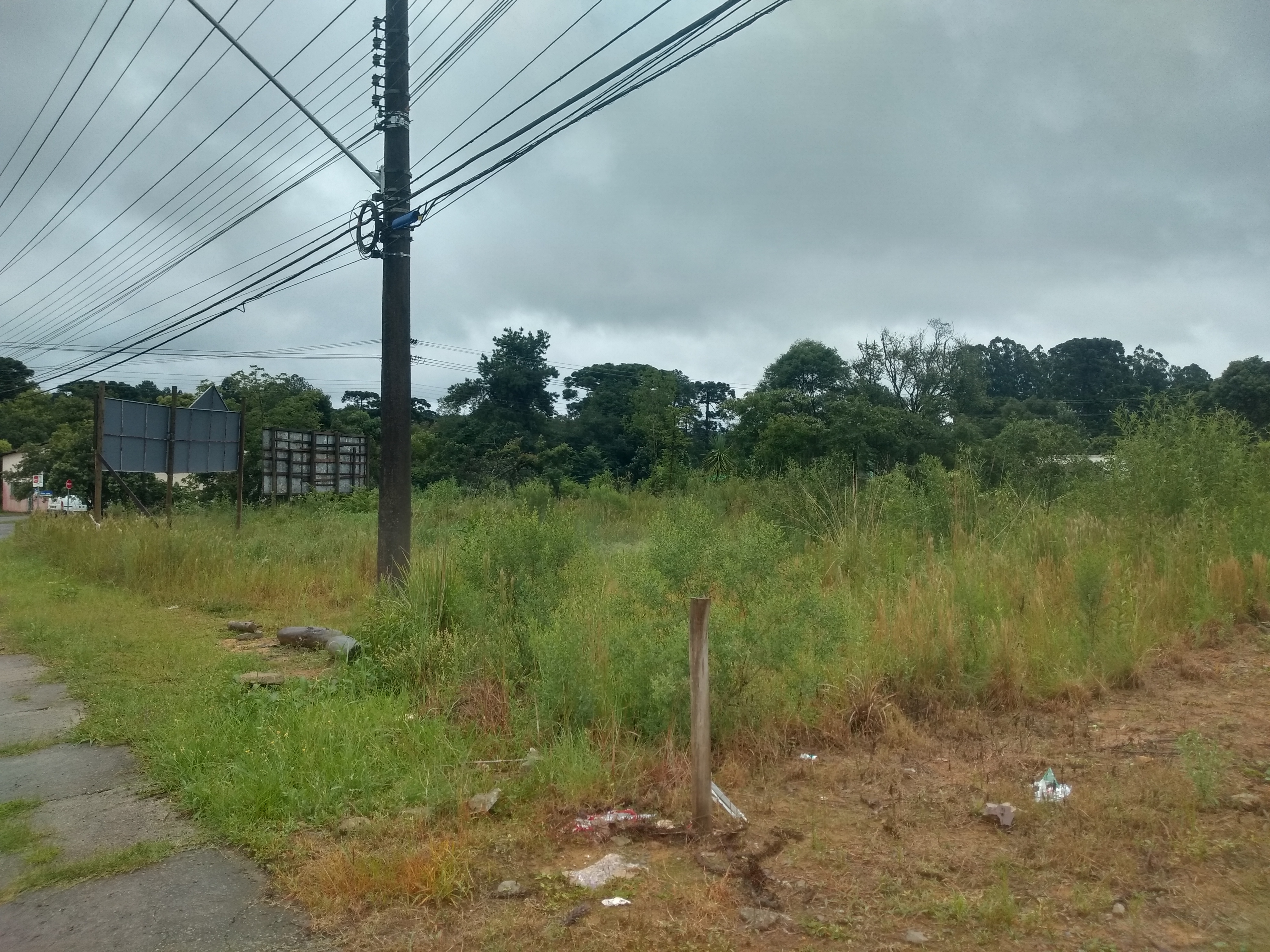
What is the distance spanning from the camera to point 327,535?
56.4 feet

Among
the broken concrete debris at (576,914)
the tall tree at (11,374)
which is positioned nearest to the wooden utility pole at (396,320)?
the broken concrete debris at (576,914)

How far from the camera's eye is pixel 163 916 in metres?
4.20

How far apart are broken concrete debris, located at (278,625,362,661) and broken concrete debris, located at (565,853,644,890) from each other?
5.17 metres

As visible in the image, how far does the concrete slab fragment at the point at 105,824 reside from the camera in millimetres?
5031

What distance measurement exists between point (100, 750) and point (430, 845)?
12.0ft

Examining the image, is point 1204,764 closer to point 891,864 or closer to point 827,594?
point 891,864

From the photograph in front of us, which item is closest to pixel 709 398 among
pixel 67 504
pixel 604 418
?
pixel 604 418

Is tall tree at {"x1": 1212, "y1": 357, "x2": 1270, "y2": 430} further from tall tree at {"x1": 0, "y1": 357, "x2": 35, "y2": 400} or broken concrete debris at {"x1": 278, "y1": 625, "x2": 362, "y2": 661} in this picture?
tall tree at {"x1": 0, "y1": 357, "x2": 35, "y2": 400}

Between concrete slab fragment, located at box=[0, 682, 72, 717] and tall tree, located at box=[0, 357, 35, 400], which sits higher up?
tall tree, located at box=[0, 357, 35, 400]

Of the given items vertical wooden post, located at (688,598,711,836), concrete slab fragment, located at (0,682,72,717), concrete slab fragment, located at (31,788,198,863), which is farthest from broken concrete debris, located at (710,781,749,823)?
concrete slab fragment, located at (0,682,72,717)

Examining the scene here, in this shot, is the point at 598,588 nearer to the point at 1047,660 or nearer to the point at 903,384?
the point at 1047,660

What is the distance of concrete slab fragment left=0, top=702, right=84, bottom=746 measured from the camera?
712 cm

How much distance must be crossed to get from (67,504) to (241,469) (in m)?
23.2

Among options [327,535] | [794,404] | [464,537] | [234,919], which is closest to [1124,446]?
[464,537]
